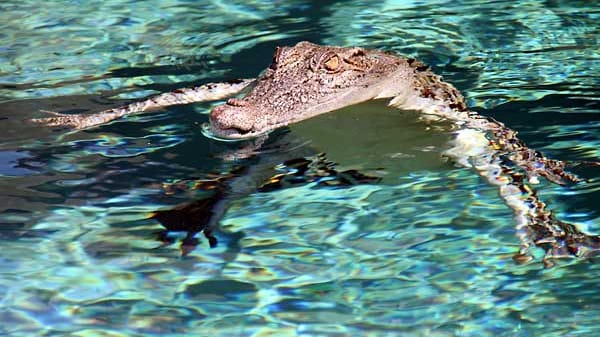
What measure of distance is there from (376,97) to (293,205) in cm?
138

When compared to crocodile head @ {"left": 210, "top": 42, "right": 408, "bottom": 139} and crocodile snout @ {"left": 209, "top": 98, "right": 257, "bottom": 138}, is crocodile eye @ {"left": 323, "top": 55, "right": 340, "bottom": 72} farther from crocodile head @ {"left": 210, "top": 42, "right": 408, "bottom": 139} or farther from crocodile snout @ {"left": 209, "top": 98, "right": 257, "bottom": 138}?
crocodile snout @ {"left": 209, "top": 98, "right": 257, "bottom": 138}

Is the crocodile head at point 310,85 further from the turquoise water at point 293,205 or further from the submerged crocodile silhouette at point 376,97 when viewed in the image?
the turquoise water at point 293,205

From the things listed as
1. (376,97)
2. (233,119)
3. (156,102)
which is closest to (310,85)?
(376,97)

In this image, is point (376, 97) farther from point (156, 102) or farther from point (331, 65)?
point (156, 102)

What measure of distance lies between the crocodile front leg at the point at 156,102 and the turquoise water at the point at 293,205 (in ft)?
0.26

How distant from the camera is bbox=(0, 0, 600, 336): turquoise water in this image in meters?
3.75

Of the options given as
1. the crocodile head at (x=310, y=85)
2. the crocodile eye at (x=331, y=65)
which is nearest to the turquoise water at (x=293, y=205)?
the crocodile head at (x=310, y=85)

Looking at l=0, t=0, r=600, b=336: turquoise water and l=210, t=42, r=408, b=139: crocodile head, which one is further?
l=210, t=42, r=408, b=139: crocodile head

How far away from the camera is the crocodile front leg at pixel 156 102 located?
576cm

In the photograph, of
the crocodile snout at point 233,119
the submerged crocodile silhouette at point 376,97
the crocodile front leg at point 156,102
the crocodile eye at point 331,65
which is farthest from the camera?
the crocodile front leg at point 156,102

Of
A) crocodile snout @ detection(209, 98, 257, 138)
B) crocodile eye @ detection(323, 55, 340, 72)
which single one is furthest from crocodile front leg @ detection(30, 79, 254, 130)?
crocodile snout @ detection(209, 98, 257, 138)

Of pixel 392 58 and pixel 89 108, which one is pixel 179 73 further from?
pixel 392 58

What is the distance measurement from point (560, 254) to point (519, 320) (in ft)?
1.74

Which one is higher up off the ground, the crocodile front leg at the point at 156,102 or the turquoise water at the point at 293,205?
the crocodile front leg at the point at 156,102
